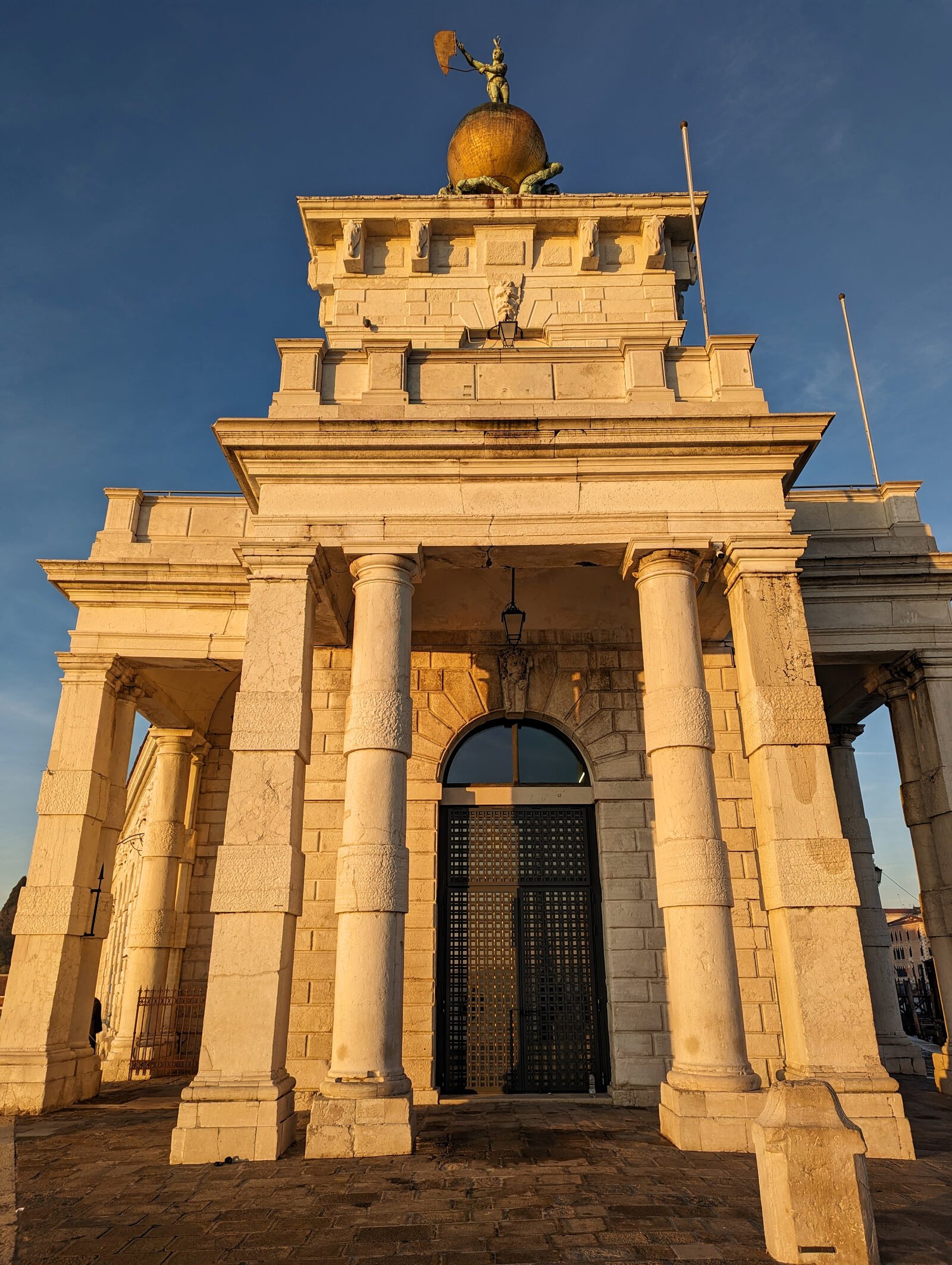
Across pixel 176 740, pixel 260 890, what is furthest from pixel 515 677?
pixel 176 740

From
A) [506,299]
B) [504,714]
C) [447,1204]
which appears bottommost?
[447,1204]

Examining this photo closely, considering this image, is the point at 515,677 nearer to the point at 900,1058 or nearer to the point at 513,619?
the point at 513,619

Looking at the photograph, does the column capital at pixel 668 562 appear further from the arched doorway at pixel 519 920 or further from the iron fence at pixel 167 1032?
the iron fence at pixel 167 1032

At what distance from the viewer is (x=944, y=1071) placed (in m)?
12.4

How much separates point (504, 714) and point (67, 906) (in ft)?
22.6

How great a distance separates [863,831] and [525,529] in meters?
9.86

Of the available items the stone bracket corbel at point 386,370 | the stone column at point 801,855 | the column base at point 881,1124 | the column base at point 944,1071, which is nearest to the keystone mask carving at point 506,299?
the stone bracket corbel at point 386,370

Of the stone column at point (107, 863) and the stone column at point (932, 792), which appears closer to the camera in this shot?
the stone column at point (107, 863)

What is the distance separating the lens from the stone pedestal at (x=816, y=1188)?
490 cm

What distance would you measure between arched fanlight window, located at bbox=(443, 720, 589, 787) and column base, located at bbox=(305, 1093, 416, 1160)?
5619 mm

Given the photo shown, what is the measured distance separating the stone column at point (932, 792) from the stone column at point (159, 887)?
13.2m


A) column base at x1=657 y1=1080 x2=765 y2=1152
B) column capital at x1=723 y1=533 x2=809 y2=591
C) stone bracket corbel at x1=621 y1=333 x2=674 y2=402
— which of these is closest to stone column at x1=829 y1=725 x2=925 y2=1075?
column capital at x1=723 y1=533 x2=809 y2=591

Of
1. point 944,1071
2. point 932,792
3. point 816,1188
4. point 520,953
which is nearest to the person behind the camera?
point 816,1188

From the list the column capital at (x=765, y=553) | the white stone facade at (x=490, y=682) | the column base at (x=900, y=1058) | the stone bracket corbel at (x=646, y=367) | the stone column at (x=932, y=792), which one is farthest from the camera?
the column base at (x=900, y=1058)
